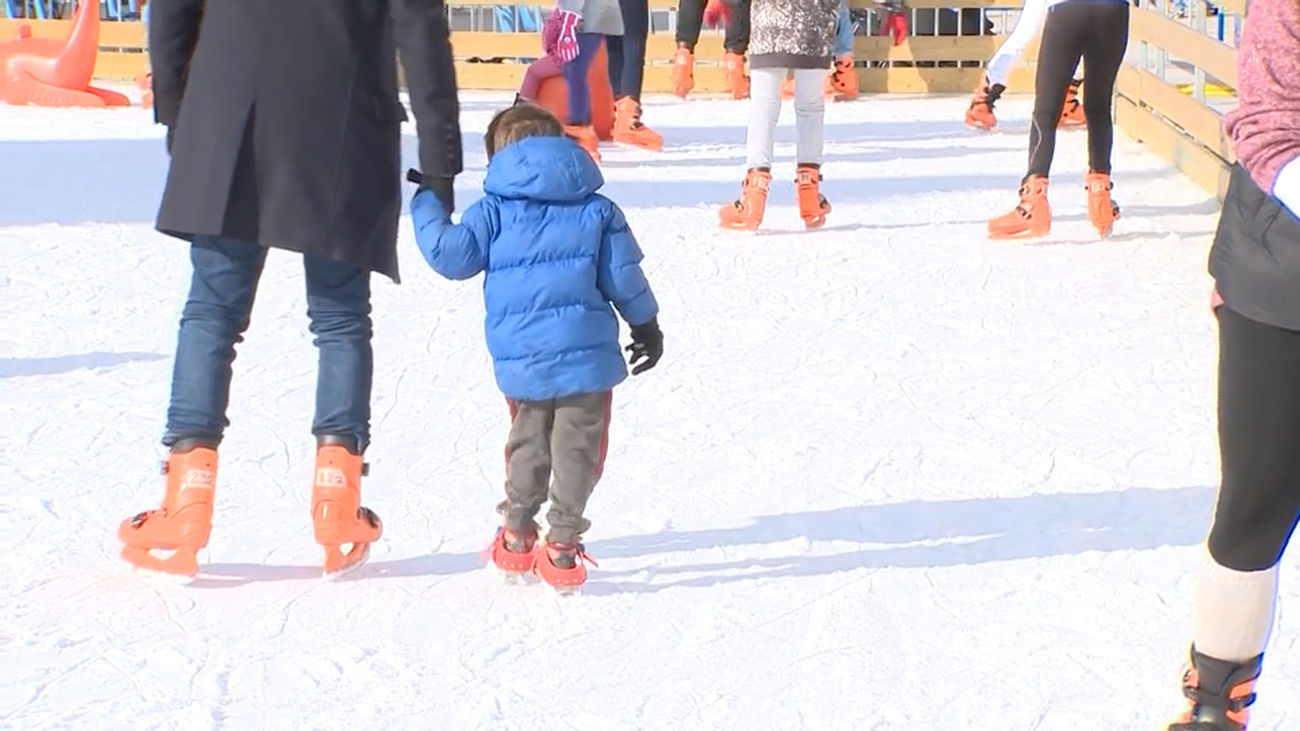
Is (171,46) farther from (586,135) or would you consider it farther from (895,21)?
(895,21)

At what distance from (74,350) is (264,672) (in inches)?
108

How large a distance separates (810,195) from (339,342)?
411 centimetres

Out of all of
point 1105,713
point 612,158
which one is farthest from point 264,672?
point 612,158

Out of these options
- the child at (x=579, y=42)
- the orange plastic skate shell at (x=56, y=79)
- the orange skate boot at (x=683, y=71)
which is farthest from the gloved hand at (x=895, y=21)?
the orange plastic skate shell at (x=56, y=79)

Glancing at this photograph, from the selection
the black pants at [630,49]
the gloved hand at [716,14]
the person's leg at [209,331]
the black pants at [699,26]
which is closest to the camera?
the person's leg at [209,331]

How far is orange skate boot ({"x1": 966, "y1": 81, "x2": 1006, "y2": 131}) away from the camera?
10.7 meters

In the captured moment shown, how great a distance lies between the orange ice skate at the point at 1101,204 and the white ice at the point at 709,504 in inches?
3.0

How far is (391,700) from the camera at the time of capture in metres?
3.15

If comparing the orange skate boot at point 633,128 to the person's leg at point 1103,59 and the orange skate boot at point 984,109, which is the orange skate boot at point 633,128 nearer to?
the orange skate boot at point 984,109

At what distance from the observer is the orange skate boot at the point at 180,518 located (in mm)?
3592

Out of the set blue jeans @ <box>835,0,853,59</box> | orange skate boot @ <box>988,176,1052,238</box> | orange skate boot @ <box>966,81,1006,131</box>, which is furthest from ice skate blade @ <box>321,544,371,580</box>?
blue jeans @ <box>835,0,853,59</box>

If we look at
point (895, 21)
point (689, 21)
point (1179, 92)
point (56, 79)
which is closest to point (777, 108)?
point (1179, 92)

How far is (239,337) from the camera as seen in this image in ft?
12.1

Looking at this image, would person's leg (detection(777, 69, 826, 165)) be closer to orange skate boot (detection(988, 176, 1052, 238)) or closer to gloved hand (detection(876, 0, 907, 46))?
orange skate boot (detection(988, 176, 1052, 238))
